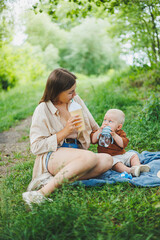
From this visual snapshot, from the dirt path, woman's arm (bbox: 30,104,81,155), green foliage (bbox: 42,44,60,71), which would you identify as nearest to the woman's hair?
woman's arm (bbox: 30,104,81,155)

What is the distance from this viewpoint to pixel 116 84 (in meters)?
Answer: 6.46

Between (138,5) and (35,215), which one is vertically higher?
(138,5)

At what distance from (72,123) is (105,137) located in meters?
0.49

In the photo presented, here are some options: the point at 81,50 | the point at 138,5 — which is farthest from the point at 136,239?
the point at 81,50

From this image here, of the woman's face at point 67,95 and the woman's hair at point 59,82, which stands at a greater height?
the woman's hair at point 59,82

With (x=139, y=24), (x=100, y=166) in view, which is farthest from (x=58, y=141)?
(x=139, y=24)

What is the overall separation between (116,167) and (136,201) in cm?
63

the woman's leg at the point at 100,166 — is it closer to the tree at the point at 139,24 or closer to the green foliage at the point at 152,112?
the green foliage at the point at 152,112

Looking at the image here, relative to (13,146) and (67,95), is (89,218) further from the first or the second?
(13,146)

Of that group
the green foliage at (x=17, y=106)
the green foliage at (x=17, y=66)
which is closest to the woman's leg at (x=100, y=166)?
the green foliage at (x=17, y=106)

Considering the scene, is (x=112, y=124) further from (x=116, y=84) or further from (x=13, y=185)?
(x=116, y=84)

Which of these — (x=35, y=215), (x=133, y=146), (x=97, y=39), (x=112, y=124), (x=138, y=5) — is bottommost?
(x=133, y=146)

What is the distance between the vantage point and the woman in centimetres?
202

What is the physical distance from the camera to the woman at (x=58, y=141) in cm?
202
